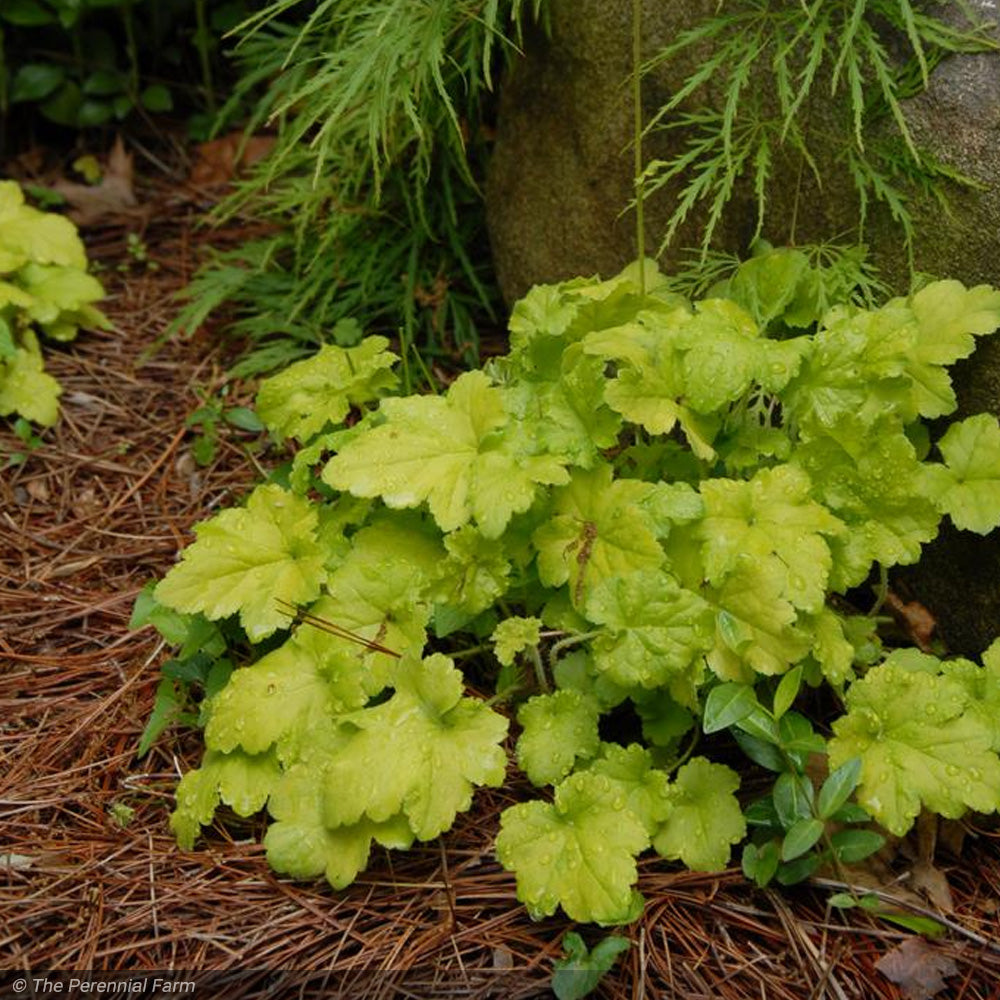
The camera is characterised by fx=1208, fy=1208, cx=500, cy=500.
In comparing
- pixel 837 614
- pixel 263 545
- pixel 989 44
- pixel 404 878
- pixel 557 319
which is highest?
pixel 989 44

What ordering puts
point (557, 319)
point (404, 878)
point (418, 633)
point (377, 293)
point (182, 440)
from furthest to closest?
point (377, 293) < point (182, 440) < point (557, 319) < point (418, 633) < point (404, 878)

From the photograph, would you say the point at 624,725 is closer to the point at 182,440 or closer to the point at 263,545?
the point at 263,545

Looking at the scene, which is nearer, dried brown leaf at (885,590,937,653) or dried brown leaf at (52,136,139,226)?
dried brown leaf at (885,590,937,653)

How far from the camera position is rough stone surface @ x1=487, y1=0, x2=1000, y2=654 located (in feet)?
6.86

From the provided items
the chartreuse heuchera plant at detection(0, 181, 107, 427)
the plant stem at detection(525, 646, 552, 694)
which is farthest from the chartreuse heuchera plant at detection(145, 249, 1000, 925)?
the chartreuse heuchera plant at detection(0, 181, 107, 427)

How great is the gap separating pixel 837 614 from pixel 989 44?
101 centimetres

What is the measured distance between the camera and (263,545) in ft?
6.80

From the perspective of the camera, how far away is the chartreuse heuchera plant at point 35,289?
283cm

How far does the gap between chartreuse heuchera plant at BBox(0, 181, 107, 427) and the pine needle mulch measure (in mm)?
719

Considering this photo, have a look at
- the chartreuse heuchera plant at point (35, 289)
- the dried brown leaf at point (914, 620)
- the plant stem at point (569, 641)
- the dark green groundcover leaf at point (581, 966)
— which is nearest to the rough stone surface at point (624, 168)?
the dried brown leaf at point (914, 620)

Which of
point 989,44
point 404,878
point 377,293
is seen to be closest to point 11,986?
point 404,878

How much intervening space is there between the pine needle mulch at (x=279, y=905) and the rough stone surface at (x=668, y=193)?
1.71 ft

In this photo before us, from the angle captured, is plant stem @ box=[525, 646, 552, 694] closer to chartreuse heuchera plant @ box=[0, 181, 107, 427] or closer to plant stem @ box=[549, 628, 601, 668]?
plant stem @ box=[549, 628, 601, 668]

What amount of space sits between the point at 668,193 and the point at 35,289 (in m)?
1.57
